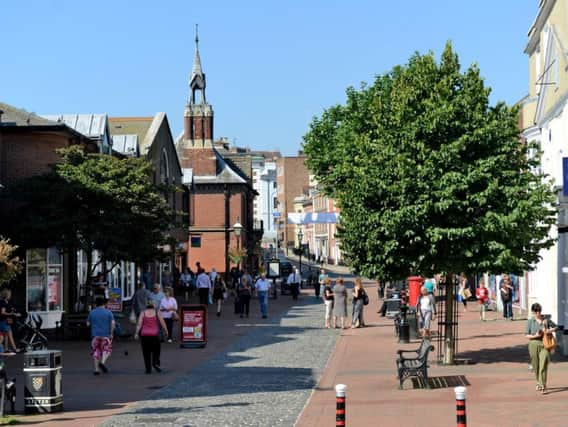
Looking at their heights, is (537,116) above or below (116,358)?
above

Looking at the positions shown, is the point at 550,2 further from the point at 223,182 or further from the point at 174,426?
the point at 223,182

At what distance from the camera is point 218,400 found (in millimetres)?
16312

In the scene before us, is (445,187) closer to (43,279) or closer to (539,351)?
(539,351)

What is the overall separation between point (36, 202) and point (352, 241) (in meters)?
11.4

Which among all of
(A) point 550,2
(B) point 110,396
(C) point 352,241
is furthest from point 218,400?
(A) point 550,2

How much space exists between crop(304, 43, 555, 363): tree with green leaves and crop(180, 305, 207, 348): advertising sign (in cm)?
613

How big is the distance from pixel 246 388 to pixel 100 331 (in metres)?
3.61

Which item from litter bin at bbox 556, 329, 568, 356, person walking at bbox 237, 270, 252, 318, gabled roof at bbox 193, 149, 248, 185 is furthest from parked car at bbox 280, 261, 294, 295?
litter bin at bbox 556, 329, 568, 356

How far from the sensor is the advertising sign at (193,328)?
26.1 metres

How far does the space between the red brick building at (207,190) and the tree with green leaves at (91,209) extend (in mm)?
46161

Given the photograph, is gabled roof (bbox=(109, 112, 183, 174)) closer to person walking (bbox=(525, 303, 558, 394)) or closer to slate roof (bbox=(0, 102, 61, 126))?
slate roof (bbox=(0, 102, 61, 126))

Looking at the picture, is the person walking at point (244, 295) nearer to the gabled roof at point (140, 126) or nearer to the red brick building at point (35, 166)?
the red brick building at point (35, 166)

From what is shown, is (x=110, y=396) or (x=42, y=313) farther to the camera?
(x=42, y=313)

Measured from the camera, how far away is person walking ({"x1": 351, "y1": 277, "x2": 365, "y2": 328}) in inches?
1308
